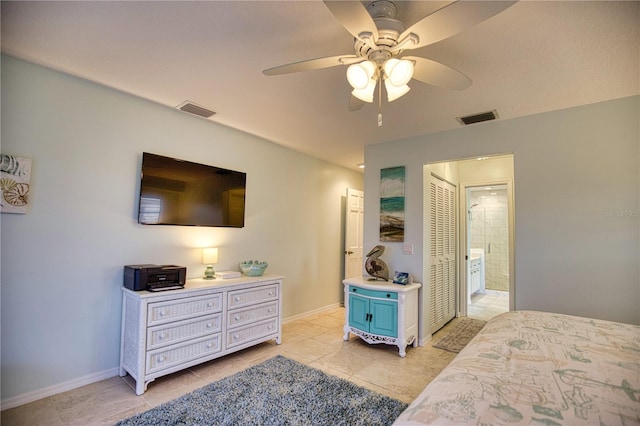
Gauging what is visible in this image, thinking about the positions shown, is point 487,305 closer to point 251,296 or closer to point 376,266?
point 376,266

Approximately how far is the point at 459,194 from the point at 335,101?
→ 2.95 meters

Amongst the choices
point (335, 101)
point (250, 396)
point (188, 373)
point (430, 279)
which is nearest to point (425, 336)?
point (430, 279)

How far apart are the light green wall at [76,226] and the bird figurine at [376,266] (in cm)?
175

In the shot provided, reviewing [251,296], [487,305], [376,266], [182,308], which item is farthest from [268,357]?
[487,305]

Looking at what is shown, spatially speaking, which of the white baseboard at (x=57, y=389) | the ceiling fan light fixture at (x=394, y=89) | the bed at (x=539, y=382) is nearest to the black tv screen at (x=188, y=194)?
the white baseboard at (x=57, y=389)

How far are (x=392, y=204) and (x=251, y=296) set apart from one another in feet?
6.49

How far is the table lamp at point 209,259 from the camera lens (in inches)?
125

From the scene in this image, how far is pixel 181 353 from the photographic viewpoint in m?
2.60

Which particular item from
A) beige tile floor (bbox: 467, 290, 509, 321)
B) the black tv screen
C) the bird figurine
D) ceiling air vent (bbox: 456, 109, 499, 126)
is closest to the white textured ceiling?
ceiling air vent (bbox: 456, 109, 499, 126)

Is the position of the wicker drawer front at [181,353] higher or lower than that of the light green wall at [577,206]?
lower

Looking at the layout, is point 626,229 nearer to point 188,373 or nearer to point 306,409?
point 306,409

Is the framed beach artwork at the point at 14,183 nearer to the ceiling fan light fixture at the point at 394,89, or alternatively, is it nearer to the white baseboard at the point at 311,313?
the ceiling fan light fixture at the point at 394,89

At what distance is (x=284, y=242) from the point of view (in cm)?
425

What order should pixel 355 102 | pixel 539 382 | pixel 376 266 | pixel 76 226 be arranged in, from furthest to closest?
1. pixel 376 266
2. pixel 76 226
3. pixel 355 102
4. pixel 539 382
